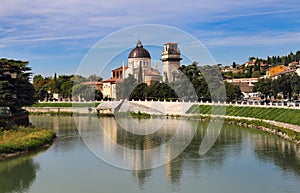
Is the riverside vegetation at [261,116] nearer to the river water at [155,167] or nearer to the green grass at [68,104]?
the river water at [155,167]

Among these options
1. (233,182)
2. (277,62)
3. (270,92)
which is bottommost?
(233,182)

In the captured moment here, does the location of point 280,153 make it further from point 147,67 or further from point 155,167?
point 147,67

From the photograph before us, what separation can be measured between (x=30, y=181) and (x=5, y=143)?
4.94 metres

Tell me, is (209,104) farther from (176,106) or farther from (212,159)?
(212,159)

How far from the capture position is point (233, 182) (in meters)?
15.6

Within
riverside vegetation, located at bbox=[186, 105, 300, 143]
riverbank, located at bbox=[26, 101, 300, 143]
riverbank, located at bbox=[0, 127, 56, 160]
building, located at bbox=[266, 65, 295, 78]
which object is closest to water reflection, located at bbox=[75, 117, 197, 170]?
riverbank, located at bbox=[0, 127, 56, 160]

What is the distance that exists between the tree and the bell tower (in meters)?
9.17

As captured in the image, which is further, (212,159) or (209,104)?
(209,104)

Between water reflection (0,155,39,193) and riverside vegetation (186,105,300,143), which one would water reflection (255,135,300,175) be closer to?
riverside vegetation (186,105,300,143)

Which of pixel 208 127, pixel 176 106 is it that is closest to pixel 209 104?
pixel 176 106

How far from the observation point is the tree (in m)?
27.5

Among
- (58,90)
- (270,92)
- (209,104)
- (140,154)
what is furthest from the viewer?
(58,90)

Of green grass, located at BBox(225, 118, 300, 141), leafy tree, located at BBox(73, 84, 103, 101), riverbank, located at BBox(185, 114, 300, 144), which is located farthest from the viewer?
leafy tree, located at BBox(73, 84, 103, 101)

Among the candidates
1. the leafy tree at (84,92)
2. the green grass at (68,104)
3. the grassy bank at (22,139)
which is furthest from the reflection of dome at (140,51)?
the green grass at (68,104)
